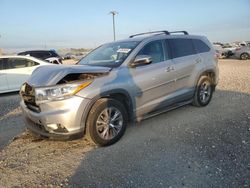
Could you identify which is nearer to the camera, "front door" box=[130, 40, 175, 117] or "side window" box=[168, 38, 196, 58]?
"front door" box=[130, 40, 175, 117]

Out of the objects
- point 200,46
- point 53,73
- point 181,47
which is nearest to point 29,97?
point 53,73

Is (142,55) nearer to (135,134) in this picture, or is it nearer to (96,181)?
(135,134)

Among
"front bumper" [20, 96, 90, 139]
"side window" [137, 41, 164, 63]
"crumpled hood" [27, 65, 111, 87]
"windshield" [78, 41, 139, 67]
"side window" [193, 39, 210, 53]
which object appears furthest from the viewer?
"side window" [193, 39, 210, 53]

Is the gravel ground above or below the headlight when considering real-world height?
below

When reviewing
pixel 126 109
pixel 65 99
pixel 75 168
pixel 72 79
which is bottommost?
pixel 75 168

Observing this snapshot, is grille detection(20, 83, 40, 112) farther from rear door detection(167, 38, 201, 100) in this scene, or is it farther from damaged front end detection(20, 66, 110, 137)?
rear door detection(167, 38, 201, 100)

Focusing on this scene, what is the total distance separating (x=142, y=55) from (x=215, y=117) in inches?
90.8

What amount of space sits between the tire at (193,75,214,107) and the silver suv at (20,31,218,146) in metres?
0.04

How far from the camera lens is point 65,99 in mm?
3748

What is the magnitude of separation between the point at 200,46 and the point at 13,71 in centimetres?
695

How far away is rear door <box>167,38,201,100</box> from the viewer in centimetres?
538

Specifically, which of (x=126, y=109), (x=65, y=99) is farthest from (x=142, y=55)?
(x=65, y=99)

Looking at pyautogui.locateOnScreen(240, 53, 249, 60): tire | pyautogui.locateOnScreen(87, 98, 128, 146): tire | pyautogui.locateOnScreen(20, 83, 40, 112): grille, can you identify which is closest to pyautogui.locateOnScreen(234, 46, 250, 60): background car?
pyautogui.locateOnScreen(240, 53, 249, 60): tire

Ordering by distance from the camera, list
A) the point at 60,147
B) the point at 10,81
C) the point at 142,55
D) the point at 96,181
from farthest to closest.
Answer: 1. the point at 10,81
2. the point at 142,55
3. the point at 60,147
4. the point at 96,181
